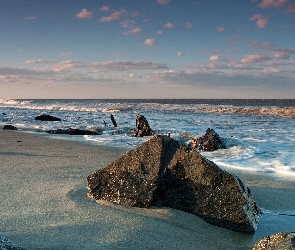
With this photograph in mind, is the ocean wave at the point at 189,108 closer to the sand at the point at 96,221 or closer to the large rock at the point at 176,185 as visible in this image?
the sand at the point at 96,221

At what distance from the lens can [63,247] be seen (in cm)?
277

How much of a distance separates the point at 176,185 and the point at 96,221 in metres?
0.99

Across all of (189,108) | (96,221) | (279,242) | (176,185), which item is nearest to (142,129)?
(176,185)

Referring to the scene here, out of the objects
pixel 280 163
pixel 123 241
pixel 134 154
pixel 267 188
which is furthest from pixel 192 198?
pixel 280 163

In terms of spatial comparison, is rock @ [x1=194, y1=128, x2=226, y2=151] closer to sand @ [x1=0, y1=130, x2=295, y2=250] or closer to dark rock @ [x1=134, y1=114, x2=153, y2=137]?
dark rock @ [x1=134, y1=114, x2=153, y2=137]

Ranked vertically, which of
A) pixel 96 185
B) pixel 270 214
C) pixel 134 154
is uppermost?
pixel 134 154

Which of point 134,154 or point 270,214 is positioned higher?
point 134,154

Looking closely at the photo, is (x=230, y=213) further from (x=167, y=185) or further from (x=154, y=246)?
(x=154, y=246)

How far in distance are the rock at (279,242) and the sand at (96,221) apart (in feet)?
2.26

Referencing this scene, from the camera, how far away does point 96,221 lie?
133 inches

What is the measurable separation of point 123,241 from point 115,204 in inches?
37.0

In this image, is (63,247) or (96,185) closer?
(63,247)

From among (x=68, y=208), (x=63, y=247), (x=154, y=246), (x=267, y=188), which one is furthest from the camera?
(x=267, y=188)

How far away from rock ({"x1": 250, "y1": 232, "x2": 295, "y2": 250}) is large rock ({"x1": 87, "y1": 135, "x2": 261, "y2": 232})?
1.03m
